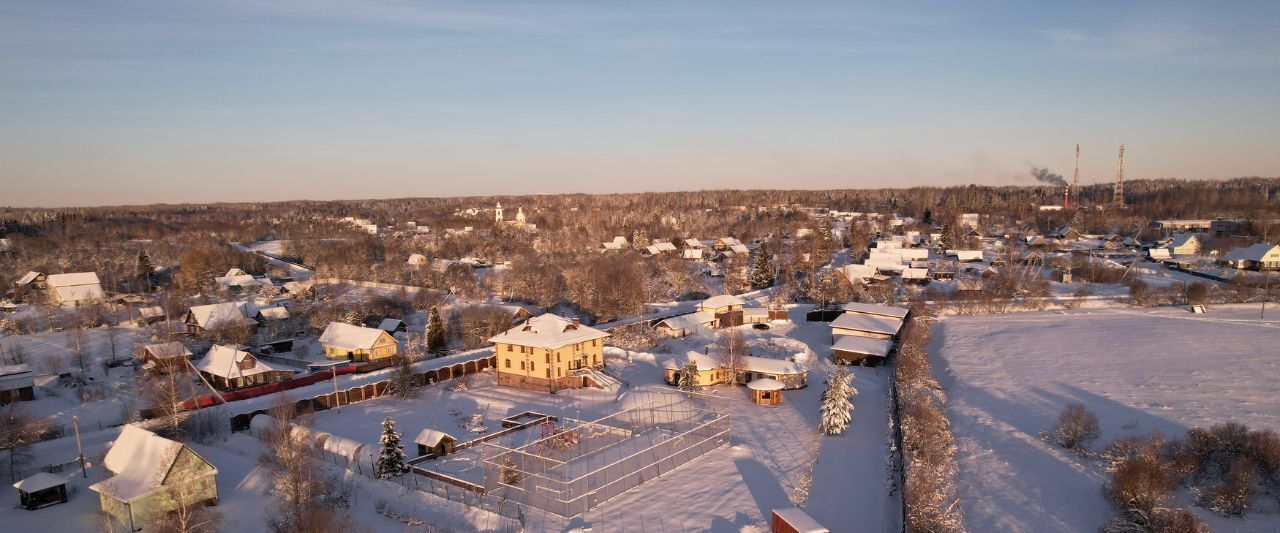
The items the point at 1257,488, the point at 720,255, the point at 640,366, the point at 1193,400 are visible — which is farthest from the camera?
the point at 720,255

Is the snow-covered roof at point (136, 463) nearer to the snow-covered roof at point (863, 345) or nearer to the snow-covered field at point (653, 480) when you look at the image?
the snow-covered field at point (653, 480)

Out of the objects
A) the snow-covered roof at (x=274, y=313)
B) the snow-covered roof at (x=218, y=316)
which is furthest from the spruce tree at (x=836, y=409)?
the snow-covered roof at (x=274, y=313)

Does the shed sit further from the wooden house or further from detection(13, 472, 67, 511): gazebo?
the wooden house

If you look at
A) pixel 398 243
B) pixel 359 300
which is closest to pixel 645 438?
pixel 359 300

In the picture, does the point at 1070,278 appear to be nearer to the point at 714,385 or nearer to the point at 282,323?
the point at 714,385

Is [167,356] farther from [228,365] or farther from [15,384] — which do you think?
[15,384]

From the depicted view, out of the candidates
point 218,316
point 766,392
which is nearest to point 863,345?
point 766,392
